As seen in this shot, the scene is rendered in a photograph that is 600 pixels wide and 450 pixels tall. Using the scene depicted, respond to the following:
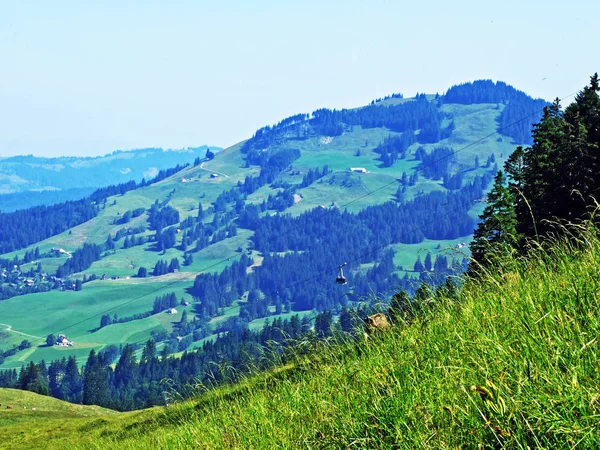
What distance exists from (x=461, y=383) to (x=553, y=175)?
4918 cm

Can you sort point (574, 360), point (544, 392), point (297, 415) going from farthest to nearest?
point (297, 415) → point (574, 360) → point (544, 392)

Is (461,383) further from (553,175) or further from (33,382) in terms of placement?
(33,382)

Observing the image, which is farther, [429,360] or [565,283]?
[565,283]

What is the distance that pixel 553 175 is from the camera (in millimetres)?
51281

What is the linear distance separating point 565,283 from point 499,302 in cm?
72

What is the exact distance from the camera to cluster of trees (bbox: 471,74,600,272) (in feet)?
154

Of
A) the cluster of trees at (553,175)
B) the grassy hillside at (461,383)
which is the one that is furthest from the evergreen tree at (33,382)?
the grassy hillside at (461,383)

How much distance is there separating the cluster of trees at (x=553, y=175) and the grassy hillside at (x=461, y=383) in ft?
117

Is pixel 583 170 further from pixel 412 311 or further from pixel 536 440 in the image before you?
pixel 536 440

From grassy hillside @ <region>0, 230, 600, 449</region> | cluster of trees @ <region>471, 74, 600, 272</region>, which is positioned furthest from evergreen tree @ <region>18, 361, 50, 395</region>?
grassy hillside @ <region>0, 230, 600, 449</region>

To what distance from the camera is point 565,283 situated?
7227mm

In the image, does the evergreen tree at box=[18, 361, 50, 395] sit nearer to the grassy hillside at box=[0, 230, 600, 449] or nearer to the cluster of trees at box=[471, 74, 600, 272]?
the cluster of trees at box=[471, 74, 600, 272]

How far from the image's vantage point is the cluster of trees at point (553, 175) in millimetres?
47000

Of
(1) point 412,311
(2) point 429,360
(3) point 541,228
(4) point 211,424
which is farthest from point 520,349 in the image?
(3) point 541,228
